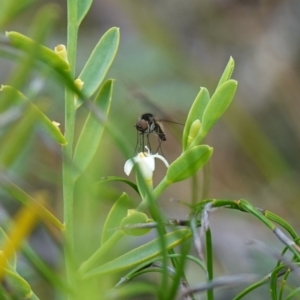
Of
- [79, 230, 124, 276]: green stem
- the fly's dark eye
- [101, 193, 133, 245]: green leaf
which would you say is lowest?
[79, 230, 124, 276]: green stem

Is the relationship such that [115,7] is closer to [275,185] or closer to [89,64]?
[275,185]

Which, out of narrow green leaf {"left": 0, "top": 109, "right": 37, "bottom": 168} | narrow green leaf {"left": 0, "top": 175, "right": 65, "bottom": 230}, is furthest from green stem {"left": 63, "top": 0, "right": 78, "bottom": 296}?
narrow green leaf {"left": 0, "top": 109, "right": 37, "bottom": 168}

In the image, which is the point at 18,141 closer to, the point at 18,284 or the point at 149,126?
the point at 18,284

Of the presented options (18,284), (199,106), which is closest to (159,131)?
(199,106)

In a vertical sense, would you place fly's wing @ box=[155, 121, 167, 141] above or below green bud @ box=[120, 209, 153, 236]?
above

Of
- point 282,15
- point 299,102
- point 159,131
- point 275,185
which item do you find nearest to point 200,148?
point 159,131

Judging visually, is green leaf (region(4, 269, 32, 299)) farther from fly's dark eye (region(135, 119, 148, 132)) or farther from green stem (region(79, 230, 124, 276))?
fly's dark eye (region(135, 119, 148, 132))
